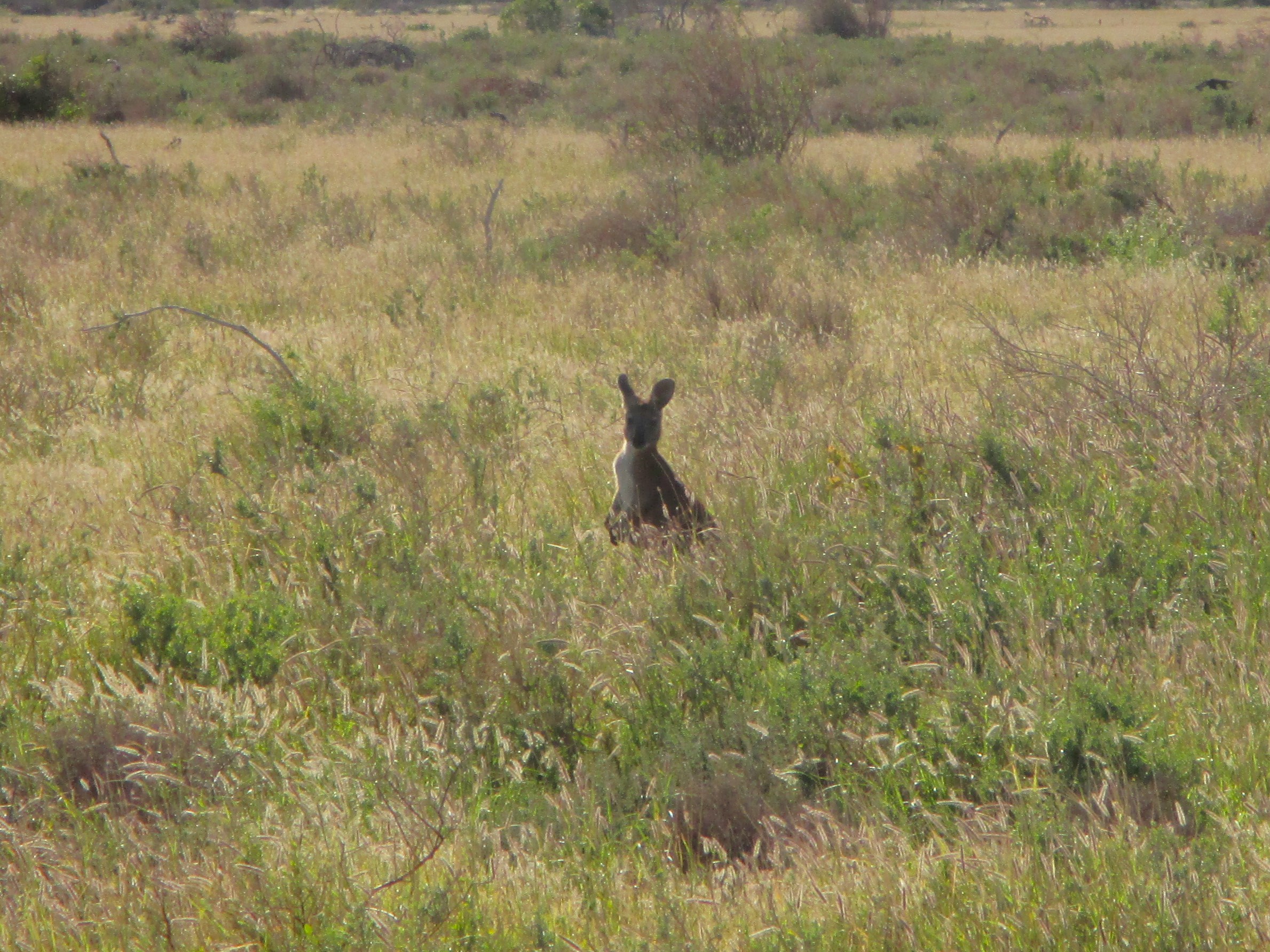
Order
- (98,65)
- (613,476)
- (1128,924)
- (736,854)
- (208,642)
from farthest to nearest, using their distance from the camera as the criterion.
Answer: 1. (98,65)
2. (613,476)
3. (208,642)
4. (736,854)
5. (1128,924)

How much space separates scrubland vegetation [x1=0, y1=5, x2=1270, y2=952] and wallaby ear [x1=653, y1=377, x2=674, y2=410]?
410 millimetres

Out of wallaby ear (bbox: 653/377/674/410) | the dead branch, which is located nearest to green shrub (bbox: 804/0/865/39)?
wallaby ear (bbox: 653/377/674/410)

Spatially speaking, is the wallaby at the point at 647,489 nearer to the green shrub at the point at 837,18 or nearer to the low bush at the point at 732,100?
the low bush at the point at 732,100

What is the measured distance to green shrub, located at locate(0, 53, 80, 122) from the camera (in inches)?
973

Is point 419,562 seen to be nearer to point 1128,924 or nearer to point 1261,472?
point 1128,924

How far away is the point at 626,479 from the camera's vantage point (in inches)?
208

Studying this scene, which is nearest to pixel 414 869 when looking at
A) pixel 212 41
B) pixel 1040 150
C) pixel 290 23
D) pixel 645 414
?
pixel 645 414

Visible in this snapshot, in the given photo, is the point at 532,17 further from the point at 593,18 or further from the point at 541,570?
the point at 541,570

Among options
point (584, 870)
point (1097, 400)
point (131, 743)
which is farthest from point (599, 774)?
point (1097, 400)

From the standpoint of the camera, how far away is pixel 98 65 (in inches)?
1199

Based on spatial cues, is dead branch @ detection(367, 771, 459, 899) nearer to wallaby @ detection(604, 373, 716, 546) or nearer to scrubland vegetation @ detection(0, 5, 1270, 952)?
scrubland vegetation @ detection(0, 5, 1270, 952)

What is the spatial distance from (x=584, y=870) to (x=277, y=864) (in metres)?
0.69

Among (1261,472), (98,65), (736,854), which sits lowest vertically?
(736,854)

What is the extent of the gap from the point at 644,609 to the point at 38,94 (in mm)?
26336
